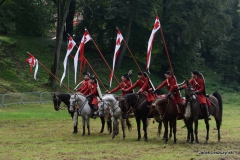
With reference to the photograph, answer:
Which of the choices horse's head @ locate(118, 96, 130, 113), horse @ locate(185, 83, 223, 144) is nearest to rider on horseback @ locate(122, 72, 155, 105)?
horse's head @ locate(118, 96, 130, 113)

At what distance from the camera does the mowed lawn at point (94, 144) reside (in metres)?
16.6

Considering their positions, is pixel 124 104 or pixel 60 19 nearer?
pixel 124 104

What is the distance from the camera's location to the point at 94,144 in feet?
65.4

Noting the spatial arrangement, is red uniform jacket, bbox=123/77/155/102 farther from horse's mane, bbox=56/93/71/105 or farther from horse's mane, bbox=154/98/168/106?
horse's mane, bbox=56/93/71/105

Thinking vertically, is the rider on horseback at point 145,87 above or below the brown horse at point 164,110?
above

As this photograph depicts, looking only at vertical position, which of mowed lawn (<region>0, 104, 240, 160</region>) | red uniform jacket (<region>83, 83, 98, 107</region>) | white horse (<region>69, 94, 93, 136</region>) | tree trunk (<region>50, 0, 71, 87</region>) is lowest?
mowed lawn (<region>0, 104, 240, 160</region>)

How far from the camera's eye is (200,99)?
20625 mm

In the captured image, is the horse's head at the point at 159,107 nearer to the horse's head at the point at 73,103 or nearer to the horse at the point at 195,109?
the horse at the point at 195,109

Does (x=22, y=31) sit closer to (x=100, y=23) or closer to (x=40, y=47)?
(x=40, y=47)

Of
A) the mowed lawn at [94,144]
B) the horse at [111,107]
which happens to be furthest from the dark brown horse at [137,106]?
the mowed lawn at [94,144]

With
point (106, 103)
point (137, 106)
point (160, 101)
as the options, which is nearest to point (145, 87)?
point (137, 106)

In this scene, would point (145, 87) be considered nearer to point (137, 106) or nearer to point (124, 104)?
point (137, 106)

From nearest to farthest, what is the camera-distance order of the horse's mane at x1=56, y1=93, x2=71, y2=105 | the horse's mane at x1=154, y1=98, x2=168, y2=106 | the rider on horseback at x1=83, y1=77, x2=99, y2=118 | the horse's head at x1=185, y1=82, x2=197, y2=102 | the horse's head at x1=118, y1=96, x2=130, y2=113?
the horse's head at x1=185, y1=82, x2=197, y2=102 → the horse's mane at x1=154, y1=98, x2=168, y2=106 → the horse's head at x1=118, y1=96, x2=130, y2=113 → the rider on horseback at x1=83, y1=77, x2=99, y2=118 → the horse's mane at x1=56, y1=93, x2=71, y2=105

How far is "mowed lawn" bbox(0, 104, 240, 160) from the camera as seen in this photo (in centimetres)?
1664
